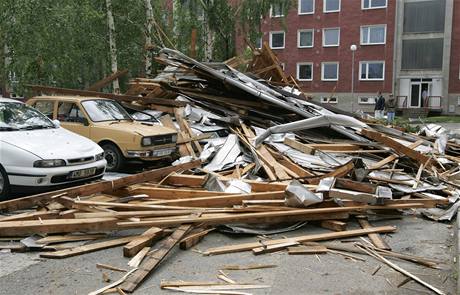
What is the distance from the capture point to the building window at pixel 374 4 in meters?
42.8

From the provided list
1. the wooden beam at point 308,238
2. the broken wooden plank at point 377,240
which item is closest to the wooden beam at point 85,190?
the wooden beam at point 308,238

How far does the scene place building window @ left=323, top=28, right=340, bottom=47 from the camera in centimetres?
4497

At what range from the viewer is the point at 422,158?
9.95m

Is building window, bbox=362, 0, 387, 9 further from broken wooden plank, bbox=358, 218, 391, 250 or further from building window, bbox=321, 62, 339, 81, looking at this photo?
broken wooden plank, bbox=358, 218, 391, 250

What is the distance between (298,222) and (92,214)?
284 centimetres

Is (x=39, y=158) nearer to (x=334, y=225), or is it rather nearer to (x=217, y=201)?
(x=217, y=201)

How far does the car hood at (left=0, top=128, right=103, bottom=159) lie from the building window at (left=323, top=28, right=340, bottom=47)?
39.0 meters

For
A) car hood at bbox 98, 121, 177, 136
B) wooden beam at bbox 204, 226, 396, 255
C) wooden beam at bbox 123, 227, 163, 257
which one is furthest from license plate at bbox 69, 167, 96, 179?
wooden beam at bbox 204, 226, 396, 255

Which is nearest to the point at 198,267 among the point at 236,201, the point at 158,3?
the point at 236,201

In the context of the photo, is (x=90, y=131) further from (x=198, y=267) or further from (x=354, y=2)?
(x=354, y=2)

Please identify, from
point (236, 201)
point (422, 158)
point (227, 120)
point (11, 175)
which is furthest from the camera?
point (227, 120)

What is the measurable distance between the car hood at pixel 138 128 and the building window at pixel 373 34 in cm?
3563

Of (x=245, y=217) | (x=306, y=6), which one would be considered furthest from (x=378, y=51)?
(x=245, y=217)

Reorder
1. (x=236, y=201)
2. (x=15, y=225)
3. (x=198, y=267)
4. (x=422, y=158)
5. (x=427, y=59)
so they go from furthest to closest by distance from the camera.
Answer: (x=427, y=59), (x=422, y=158), (x=236, y=201), (x=15, y=225), (x=198, y=267)
